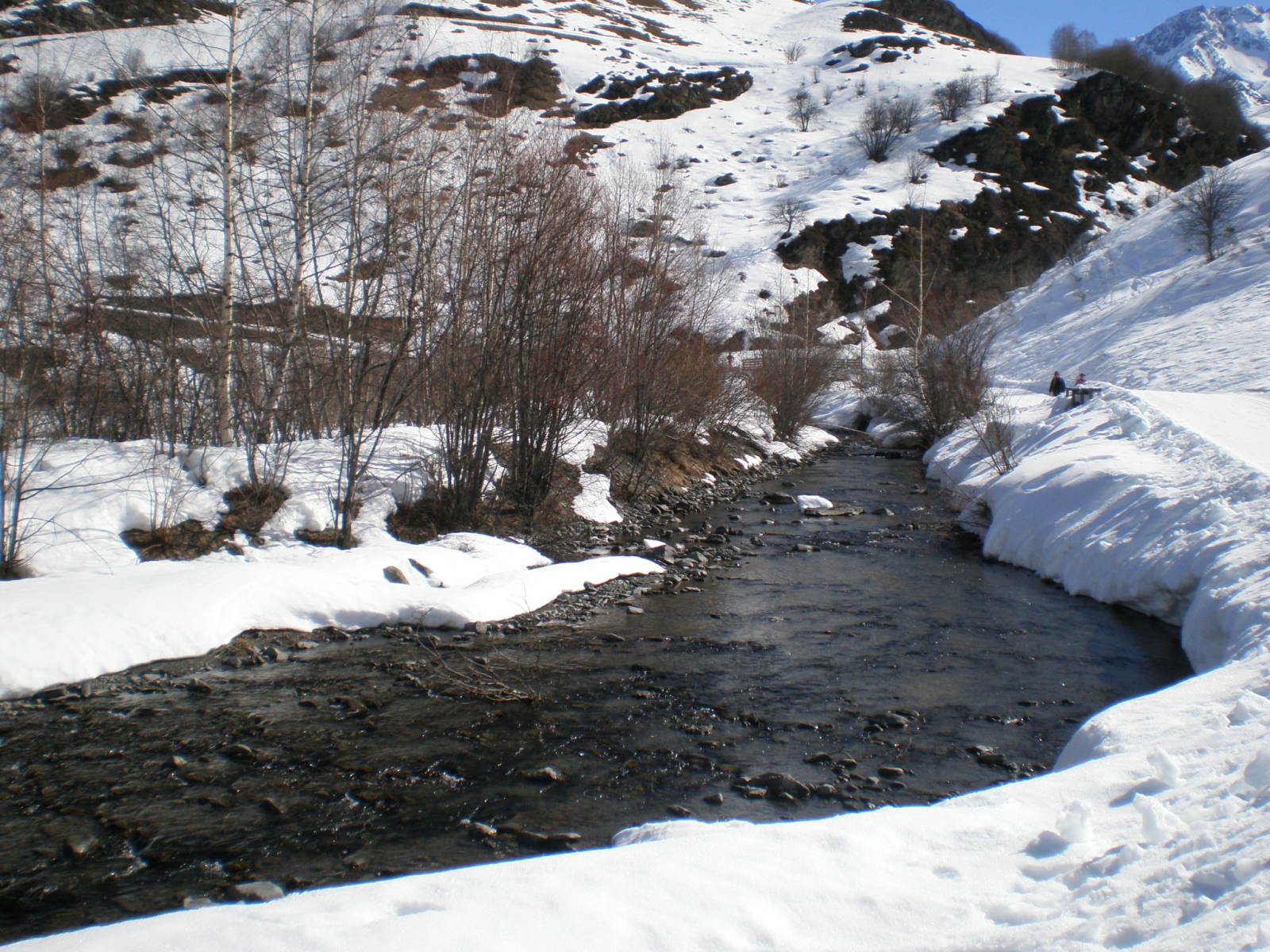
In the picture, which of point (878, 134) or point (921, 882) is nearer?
point (921, 882)

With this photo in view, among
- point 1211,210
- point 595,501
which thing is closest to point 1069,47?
point 1211,210

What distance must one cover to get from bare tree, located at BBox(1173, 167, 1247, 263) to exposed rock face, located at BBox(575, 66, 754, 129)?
134ft

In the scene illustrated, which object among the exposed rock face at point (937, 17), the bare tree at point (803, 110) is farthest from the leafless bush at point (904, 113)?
the exposed rock face at point (937, 17)

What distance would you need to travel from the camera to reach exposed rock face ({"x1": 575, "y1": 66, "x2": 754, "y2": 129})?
67.2 metres

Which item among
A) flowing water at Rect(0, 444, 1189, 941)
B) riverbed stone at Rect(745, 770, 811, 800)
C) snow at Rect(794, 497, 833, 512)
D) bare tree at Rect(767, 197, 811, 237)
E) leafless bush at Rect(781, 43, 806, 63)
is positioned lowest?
snow at Rect(794, 497, 833, 512)

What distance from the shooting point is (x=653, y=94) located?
71.4 meters

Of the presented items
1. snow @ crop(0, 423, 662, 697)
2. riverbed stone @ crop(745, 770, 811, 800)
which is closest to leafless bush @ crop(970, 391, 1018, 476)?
snow @ crop(0, 423, 662, 697)

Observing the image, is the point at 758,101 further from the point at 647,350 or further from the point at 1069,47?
the point at 647,350

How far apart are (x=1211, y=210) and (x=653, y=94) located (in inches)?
1877

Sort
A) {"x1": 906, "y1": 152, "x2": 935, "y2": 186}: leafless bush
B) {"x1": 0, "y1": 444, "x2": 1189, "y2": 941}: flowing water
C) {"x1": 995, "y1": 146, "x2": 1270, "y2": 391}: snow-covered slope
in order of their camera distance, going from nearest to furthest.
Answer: {"x1": 0, "y1": 444, "x2": 1189, "y2": 941}: flowing water < {"x1": 995, "y1": 146, "x2": 1270, "y2": 391}: snow-covered slope < {"x1": 906, "y1": 152, "x2": 935, "y2": 186}: leafless bush

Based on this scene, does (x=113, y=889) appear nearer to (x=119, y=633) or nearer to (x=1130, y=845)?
(x=119, y=633)

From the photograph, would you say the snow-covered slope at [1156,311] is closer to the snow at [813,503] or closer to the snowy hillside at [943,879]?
the snow at [813,503]

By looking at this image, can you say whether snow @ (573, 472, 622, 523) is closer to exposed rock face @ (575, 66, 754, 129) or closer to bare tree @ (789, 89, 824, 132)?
exposed rock face @ (575, 66, 754, 129)

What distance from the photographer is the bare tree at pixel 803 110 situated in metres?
74.4
